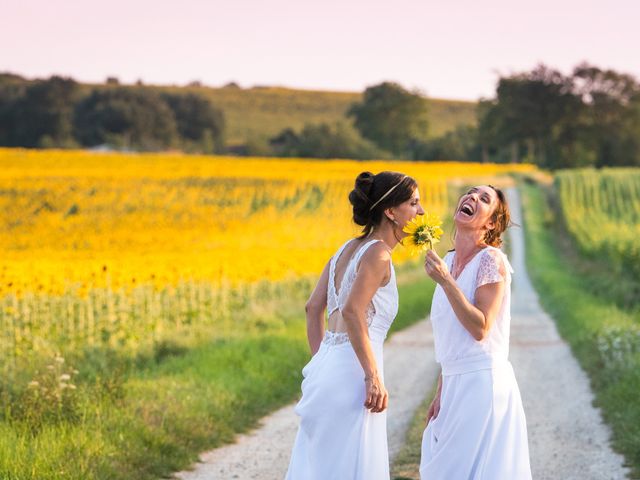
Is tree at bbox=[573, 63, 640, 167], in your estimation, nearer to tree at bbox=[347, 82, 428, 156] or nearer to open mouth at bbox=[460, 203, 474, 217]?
tree at bbox=[347, 82, 428, 156]

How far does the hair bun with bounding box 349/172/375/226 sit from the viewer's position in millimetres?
5039

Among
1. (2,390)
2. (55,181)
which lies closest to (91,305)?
(2,390)

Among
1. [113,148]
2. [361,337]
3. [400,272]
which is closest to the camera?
→ [361,337]

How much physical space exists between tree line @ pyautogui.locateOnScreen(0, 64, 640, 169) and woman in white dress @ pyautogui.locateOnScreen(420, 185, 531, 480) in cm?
→ 8774

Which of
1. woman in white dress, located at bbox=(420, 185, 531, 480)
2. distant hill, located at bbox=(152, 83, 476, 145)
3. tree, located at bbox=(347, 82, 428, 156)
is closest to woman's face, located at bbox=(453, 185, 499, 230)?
woman in white dress, located at bbox=(420, 185, 531, 480)

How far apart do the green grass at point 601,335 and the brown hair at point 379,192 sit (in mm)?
4101

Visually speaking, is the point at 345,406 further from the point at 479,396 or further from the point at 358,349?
the point at 479,396

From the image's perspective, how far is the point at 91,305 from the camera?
15.9 metres

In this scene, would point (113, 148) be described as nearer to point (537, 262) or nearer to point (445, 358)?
point (537, 262)

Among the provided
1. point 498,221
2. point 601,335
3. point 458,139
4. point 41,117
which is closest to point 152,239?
point 601,335

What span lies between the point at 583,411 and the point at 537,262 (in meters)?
24.4

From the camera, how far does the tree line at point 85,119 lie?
94125 millimetres

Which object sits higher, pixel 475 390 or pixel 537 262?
pixel 475 390

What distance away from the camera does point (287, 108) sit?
502 feet
